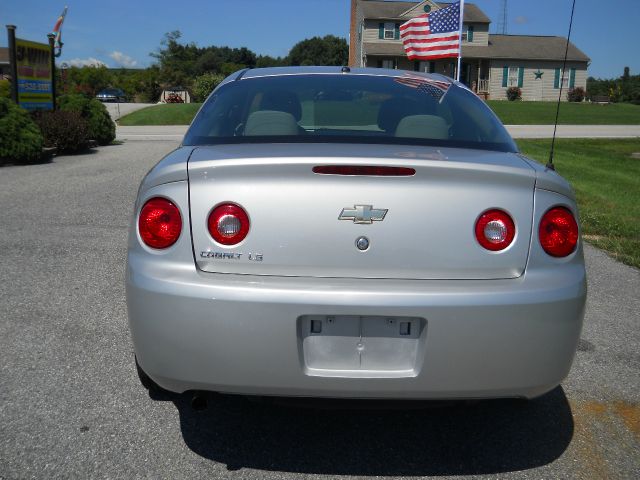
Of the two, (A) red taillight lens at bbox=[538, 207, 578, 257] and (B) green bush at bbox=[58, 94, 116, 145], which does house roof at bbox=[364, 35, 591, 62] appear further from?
(A) red taillight lens at bbox=[538, 207, 578, 257]

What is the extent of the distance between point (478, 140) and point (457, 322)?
1237 mm

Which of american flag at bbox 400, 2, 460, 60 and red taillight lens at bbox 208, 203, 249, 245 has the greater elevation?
american flag at bbox 400, 2, 460, 60

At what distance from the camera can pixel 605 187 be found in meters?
11.1

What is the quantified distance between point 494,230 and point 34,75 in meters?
15.5

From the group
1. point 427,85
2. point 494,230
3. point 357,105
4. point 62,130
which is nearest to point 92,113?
point 62,130

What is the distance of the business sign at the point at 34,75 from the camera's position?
1491cm

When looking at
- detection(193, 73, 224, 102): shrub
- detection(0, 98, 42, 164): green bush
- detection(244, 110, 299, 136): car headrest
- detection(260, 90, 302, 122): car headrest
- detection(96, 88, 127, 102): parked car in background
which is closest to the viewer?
detection(244, 110, 299, 136): car headrest

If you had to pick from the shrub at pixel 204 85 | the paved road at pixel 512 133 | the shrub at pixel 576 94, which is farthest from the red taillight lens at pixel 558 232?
the shrub at pixel 576 94

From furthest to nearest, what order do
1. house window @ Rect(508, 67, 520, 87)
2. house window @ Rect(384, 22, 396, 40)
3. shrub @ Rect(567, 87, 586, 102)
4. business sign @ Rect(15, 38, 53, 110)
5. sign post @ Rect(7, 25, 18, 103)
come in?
shrub @ Rect(567, 87, 586, 102) → house window @ Rect(508, 67, 520, 87) → house window @ Rect(384, 22, 396, 40) → business sign @ Rect(15, 38, 53, 110) → sign post @ Rect(7, 25, 18, 103)

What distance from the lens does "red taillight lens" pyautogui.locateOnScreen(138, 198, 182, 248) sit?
98.9 inches

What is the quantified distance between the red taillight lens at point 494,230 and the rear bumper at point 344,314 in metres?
0.14

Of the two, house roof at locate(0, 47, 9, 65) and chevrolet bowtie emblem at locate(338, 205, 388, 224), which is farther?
house roof at locate(0, 47, 9, 65)

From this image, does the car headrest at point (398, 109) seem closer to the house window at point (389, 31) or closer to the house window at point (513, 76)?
the house window at point (389, 31)

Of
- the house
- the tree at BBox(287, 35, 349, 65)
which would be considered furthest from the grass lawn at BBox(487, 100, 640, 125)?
the tree at BBox(287, 35, 349, 65)
